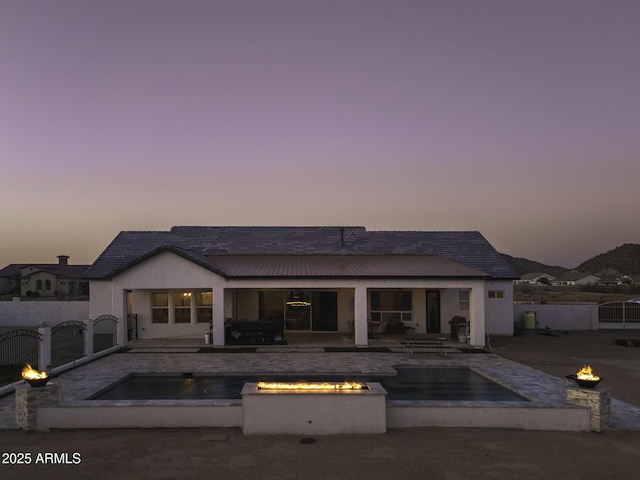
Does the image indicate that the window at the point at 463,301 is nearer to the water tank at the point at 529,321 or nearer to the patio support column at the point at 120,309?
the water tank at the point at 529,321

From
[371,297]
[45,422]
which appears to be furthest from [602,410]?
[371,297]

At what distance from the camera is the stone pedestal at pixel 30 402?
855 cm

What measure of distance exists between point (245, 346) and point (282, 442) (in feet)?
35.6

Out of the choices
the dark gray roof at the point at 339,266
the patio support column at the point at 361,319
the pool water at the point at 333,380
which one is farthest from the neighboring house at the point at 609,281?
the pool water at the point at 333,380

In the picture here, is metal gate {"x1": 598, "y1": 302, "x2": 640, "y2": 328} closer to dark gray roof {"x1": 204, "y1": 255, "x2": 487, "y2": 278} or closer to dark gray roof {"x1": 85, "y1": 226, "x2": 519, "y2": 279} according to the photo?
dark gray roof {"x1": 85, "y1": 226, "x2": 519, "y2": 279}

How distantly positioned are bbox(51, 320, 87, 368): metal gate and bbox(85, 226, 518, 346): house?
5.51ft

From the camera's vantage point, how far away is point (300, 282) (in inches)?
730

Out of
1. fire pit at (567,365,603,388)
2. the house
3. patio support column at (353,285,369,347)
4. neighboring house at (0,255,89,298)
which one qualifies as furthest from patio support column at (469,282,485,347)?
neighboring house at (0,255,89,298)

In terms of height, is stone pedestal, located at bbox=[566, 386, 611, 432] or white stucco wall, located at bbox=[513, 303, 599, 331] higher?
stone pedestal, located at bbox=[566, 386, 611, 432]

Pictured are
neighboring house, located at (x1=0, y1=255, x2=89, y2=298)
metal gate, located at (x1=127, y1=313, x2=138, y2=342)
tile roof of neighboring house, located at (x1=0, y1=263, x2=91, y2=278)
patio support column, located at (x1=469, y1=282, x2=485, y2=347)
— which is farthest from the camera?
tile roof of neighboring house, located at (x1=0, y1=263, x2=91, y2=278)

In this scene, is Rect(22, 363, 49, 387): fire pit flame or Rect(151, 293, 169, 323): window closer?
Rect(22, 363, 49, 387): fire pit flame

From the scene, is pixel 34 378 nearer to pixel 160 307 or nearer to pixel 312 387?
pixel 312 387

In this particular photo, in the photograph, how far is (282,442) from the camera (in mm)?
8023

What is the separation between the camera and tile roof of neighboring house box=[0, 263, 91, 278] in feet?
208
